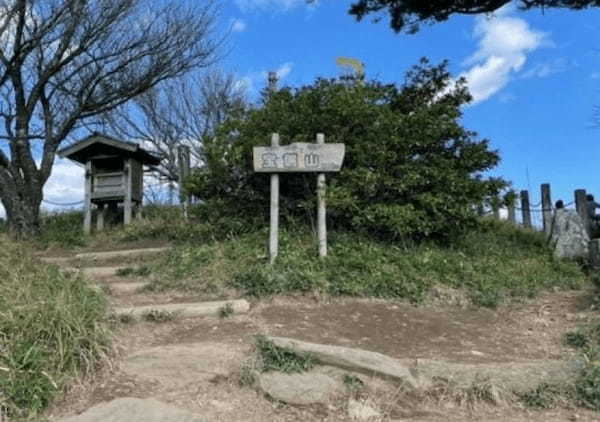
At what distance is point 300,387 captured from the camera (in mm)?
2764

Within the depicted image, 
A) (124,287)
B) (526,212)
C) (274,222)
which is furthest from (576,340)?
(526,212)

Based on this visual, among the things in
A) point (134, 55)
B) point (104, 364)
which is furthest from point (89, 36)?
point (104, 364)

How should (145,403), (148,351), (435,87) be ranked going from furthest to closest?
1. (435,87)
2. (148,351)
3. (145,403)

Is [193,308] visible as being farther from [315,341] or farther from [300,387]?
[300,387]

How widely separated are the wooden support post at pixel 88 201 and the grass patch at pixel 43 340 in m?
6.53

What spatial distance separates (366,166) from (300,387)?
11.8ft

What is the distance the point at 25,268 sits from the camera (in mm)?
→ 4246

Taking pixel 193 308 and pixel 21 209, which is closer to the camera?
pixel 193 308

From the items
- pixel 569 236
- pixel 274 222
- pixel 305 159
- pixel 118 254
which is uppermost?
pixel 305 159

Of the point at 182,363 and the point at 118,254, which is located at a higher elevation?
the point at 118,254

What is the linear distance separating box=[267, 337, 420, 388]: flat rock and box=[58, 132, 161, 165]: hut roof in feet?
26.5

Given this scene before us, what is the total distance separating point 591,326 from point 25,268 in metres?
4.62

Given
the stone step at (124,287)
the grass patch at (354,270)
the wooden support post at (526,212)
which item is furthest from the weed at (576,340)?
the wooden support post at (526,212)

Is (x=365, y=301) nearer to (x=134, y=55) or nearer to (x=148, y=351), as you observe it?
(x=148, y=351)
